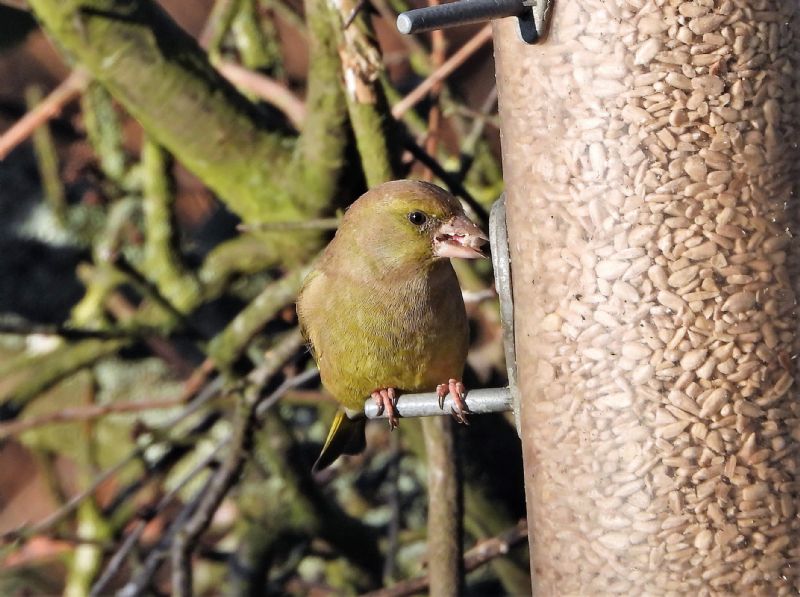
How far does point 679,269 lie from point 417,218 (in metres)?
0.91

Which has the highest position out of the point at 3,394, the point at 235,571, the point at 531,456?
the point at 3,394

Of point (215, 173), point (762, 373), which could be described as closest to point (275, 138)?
point (215, 173)

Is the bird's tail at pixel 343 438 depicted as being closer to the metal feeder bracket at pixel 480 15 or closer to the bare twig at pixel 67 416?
the bare twig at pixel 67 416

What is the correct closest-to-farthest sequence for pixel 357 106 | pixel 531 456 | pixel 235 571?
pixel 531 456
pixel 357 106
pixel 235 571

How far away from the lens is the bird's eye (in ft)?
9.80

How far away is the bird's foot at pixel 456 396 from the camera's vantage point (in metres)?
2.79

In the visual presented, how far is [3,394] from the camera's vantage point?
426 cm

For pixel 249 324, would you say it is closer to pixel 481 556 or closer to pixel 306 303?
pixel 306 303

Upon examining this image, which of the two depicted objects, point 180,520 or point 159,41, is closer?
point 159,41

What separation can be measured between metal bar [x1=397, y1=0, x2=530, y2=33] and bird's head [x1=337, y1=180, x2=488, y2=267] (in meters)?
0.79

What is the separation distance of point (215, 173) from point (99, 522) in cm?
148

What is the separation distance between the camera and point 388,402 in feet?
10.1

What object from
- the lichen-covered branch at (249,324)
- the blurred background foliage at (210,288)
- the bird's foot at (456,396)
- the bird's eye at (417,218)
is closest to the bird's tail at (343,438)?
the blurred background foliage at (210,288)

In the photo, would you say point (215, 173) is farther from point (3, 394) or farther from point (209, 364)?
point (3, 394)
